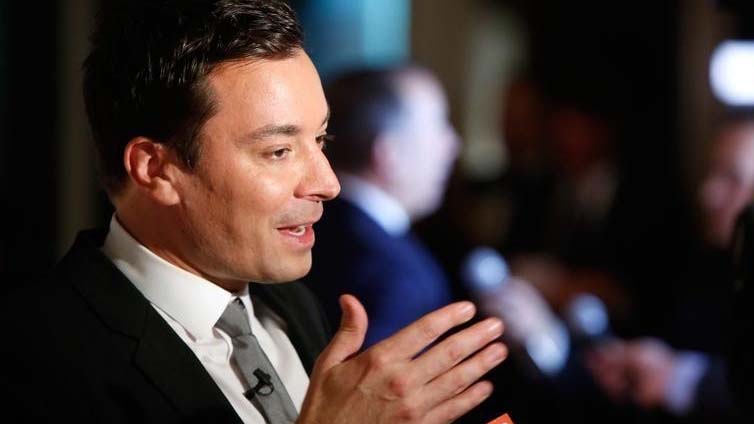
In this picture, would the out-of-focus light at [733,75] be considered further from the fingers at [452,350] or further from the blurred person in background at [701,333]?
the fingers at [452,350]

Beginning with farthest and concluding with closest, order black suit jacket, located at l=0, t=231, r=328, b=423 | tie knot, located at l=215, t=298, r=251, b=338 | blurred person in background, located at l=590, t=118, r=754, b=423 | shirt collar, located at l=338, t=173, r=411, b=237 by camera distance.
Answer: blurred person in background, located at l=590, t=118, r=754, b=423 < shirt collar, located at l=338, t=173, r=411, b=237 < tie knot, located at l=215, t=298, r=251, b=338 < black suit jacket, located at l=0, t=231, r=328, b=423

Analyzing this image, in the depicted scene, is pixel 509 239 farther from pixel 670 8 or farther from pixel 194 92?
pixel 194 92

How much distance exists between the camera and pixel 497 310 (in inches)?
134

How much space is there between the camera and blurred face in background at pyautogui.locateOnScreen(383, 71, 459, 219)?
3.13 m

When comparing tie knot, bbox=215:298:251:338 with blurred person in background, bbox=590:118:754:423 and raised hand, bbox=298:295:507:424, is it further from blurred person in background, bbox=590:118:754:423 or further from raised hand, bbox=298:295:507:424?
blurred person in background, bbox=590:118:754:423

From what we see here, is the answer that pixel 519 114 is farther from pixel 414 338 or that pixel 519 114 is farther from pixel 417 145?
pixel 414 338

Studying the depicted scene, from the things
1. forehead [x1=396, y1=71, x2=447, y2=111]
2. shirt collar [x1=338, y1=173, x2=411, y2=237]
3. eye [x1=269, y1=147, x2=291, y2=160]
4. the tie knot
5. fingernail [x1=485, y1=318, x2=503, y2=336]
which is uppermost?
eye [x1=269, y1=147, x2=291, y2=160]

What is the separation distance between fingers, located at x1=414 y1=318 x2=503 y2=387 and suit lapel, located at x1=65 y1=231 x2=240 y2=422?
0.85 feet

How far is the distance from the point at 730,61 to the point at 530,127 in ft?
2.88

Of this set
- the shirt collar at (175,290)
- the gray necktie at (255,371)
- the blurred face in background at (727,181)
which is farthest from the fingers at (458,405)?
the blurred face in background at (727,181)

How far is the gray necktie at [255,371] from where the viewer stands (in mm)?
1517

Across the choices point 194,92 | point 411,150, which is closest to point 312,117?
point 194,92

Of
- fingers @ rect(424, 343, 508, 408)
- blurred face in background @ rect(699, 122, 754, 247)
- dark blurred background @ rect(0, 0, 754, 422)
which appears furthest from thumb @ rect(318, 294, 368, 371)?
dark blurred background @ rect(0, 0, 754, 422)

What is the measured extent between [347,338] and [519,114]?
3.41 meters
